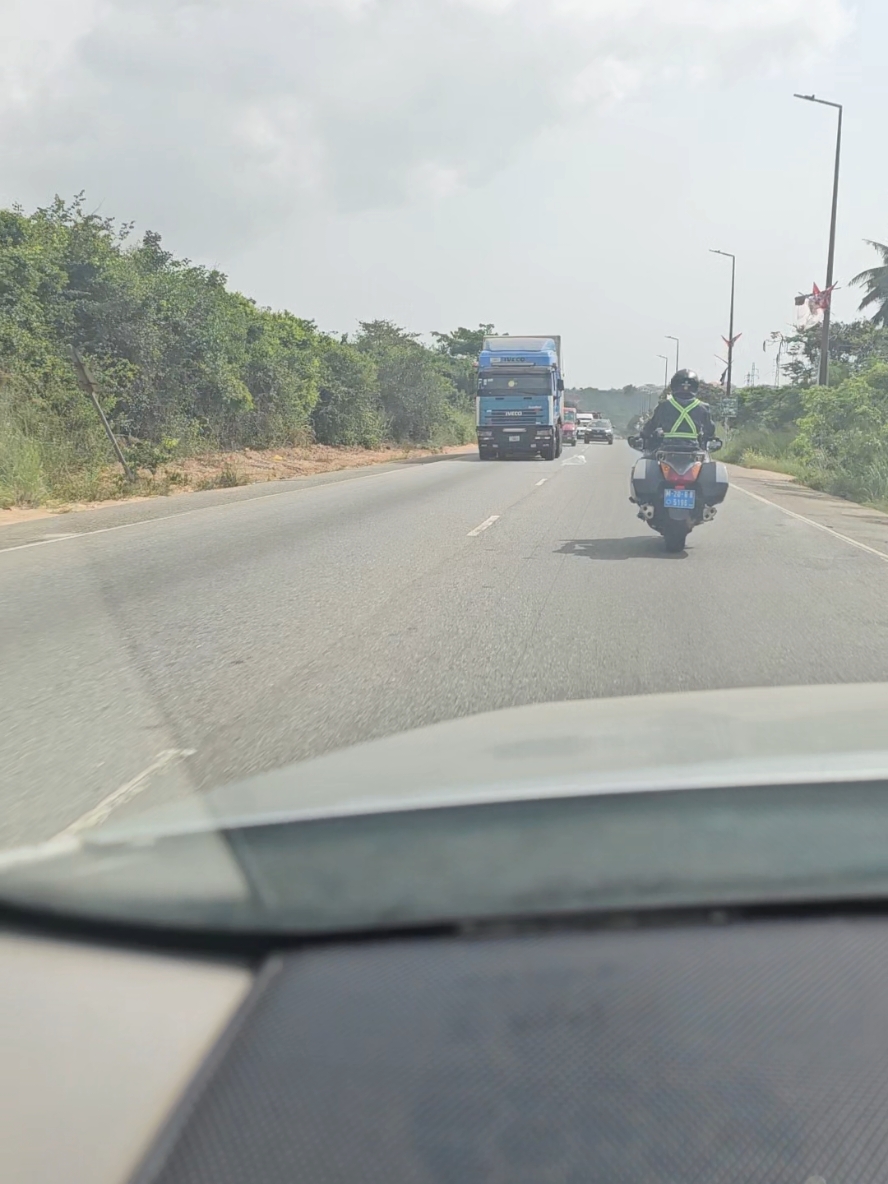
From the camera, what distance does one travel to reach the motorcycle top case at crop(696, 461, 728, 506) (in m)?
11.1

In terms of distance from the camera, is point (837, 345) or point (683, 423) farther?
point (837, 345)

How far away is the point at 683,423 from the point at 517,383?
2363cm

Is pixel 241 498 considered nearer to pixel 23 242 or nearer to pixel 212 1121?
pixel 23 242

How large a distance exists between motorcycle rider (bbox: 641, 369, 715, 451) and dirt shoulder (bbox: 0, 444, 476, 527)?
30.4ft

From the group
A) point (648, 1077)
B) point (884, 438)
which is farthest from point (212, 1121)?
point (884, 438)

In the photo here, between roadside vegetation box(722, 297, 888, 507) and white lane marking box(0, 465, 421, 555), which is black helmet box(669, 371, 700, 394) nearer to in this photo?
white lane marking box(0, 465, 421, 555)

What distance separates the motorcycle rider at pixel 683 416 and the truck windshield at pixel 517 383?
23.1 metres

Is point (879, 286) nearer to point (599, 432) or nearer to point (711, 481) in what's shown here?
point (599, 432)

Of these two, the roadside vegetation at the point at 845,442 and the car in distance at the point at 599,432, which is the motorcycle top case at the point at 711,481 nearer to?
the roadside vegetation at the point at 845,442

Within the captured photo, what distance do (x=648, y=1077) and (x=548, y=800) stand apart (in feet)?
1.92

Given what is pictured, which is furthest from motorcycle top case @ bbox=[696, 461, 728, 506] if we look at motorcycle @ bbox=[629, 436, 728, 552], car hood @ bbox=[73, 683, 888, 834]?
car hood @ bbox=[73, 683, 888, 834]

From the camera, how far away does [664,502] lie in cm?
1138

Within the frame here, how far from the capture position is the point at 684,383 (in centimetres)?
1110

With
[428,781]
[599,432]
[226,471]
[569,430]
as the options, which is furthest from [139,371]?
[599,432]
